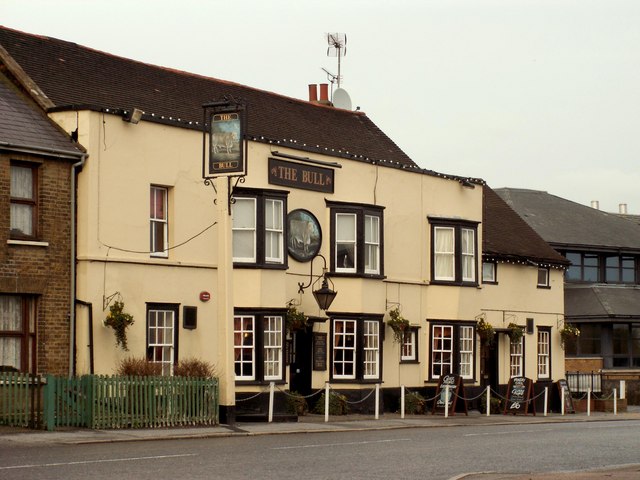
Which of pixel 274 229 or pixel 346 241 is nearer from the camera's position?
pixel 274 229

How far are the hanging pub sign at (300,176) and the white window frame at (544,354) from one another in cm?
1283

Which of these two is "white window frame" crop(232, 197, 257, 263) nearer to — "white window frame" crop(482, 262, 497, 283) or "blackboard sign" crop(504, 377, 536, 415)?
"white window frame" crop(482, 262, 497, 283)

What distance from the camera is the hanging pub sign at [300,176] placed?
3247 centimetres

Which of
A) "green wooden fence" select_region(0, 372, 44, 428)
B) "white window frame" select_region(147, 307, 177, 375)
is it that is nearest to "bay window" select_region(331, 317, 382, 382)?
"white window frame" select_region(147, 307, 177, 375)

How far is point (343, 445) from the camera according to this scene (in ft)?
72.1

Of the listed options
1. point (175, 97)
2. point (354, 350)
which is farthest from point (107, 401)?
point (354, 350)

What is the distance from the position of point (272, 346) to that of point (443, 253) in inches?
334

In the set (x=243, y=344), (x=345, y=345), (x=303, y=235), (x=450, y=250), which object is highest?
(x=303, y=235)

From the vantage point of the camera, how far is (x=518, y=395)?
3969cm

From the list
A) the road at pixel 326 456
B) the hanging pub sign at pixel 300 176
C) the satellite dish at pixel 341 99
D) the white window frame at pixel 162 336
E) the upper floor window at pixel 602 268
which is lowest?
the road at pixel 326 456

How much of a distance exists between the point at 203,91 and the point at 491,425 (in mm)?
11951

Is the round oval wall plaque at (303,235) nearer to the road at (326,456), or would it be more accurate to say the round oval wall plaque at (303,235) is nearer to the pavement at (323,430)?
the pavement at (323,430)

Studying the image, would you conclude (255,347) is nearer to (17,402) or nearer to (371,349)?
(371,349)

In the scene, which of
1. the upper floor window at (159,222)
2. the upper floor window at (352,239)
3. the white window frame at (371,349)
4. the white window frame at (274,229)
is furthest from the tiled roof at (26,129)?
the white window frame at (371,349)
